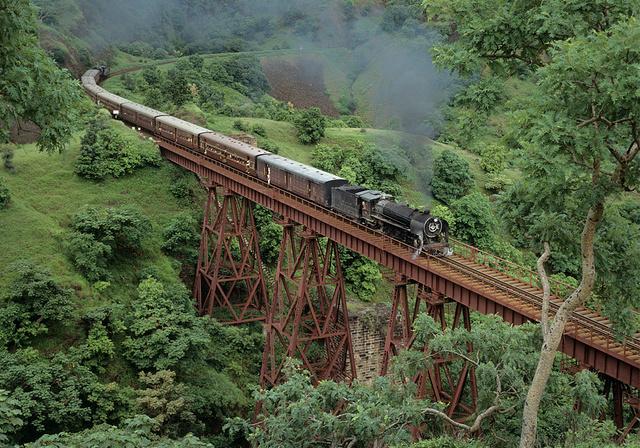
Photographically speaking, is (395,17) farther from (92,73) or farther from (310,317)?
(310,317)

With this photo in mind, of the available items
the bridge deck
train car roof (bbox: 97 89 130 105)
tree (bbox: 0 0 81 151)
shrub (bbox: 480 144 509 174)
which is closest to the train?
the bridge deck

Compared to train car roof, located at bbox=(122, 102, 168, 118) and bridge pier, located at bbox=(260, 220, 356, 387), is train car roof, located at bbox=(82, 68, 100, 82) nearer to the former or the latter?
train car roof, located at bbox=(122, 102, 168, 118)

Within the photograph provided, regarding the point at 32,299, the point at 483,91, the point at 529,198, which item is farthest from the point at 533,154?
the point at 32,299

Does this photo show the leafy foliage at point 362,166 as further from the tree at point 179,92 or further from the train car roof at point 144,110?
the tree at point 179,92

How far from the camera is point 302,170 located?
81.5ft

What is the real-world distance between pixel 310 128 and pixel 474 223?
12.9 meters

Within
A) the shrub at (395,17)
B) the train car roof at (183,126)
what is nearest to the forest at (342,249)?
the train car roof at (183,126)

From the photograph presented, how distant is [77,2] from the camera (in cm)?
7281

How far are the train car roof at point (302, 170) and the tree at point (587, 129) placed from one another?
514 inches

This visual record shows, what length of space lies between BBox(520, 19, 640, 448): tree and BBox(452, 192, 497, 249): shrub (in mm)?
25599

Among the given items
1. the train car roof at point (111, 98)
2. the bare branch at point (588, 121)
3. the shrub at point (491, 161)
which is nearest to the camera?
the bare branch at point (588, 121)

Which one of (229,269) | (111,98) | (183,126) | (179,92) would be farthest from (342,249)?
(111,98)

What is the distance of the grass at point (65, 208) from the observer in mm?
25359

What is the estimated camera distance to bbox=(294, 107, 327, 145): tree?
43.6m
